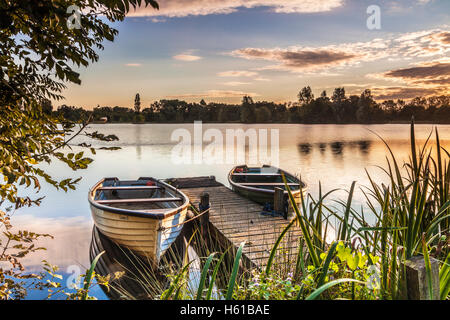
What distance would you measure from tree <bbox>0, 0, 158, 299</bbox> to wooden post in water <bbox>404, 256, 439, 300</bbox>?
178 centimetres

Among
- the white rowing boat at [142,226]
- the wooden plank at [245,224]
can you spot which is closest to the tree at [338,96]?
the wooden plank at [245,224]

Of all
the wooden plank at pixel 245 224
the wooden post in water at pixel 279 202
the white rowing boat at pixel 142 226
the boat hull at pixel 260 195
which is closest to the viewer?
the wooden plank at pixel 245 224

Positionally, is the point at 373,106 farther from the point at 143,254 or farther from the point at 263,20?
the point at 143,254

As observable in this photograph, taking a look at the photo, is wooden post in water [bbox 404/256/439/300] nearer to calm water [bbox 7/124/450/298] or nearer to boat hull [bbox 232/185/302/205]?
calm water [bbox 7/124/450/298]

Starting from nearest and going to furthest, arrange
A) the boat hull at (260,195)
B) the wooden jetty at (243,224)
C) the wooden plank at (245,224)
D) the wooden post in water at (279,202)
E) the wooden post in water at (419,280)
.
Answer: the wooden post in water at (419,280), the wooden jetty at (243,224), the wooden plank at (245,224), the wooden post in water at (279,202), the boat hull at (260,195)

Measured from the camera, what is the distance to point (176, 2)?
225 inches

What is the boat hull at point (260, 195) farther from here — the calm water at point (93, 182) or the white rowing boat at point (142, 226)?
the white rowing boat at point (142, 226)

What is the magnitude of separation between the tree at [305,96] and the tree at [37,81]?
61138mm

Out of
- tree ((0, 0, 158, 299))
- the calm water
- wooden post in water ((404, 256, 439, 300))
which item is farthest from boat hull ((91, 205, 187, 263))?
wooden post in water ((404, 256, 439, 300))

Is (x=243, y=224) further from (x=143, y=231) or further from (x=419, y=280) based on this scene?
(x=419, y=280)

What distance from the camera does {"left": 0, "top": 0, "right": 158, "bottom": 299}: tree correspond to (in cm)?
161

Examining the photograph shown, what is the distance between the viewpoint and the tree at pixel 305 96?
199 feet

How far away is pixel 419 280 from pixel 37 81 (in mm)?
2588

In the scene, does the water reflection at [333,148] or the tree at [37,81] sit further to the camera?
the water reflection at [333,148]
